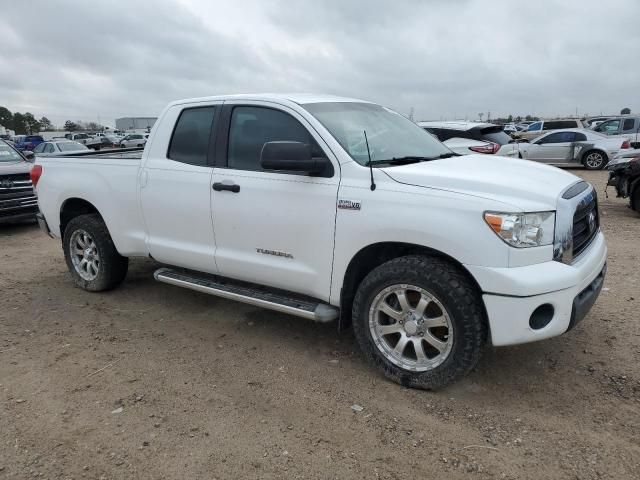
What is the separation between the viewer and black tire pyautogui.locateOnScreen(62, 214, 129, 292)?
17.0 feet

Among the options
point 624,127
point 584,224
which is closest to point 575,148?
point 624,127

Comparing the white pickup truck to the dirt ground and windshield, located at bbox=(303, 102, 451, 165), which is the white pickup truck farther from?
the dirt ground

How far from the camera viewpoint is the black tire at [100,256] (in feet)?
17.0

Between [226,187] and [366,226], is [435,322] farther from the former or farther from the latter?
[226,187]

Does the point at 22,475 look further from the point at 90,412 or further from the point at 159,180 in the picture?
the point at 159,180

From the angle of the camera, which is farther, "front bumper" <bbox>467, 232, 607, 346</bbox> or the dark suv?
the dark suv

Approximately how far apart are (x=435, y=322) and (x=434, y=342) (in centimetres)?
13

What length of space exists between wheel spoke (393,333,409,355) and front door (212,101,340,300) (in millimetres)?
594

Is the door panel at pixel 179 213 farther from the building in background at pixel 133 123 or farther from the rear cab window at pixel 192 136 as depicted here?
the building in background at pixel 133 123

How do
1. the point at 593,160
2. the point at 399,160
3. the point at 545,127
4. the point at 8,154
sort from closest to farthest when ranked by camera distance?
the point at 399,160, the point at 8,154, the point at 593,160, the point at 545,127

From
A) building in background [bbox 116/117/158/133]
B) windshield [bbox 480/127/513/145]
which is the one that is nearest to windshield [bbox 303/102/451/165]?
windshield [bbox 480/127/513/145]

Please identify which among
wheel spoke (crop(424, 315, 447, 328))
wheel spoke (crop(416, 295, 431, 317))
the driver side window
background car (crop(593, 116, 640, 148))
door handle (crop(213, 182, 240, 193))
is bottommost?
wheel spoke (crop(424, 315, 447, 328))

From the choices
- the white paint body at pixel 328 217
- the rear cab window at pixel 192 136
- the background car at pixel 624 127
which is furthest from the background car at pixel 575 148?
the rear cab window at pixel 192 136

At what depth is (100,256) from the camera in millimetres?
5258
